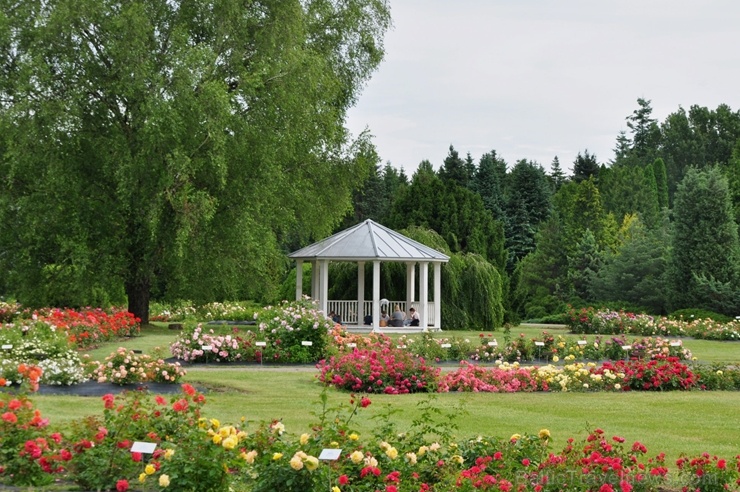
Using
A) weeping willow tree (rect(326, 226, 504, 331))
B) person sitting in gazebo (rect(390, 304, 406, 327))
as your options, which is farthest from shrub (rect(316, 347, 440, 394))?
weeping willow tree (rect(326, 226, 504, 331))

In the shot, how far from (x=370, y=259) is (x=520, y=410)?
1540cm

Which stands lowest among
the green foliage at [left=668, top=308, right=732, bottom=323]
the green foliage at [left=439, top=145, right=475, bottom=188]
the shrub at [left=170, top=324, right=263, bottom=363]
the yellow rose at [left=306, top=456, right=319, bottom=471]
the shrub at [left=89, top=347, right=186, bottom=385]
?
the yellow rose at [left=306, top=456, right=319, bottom=471]

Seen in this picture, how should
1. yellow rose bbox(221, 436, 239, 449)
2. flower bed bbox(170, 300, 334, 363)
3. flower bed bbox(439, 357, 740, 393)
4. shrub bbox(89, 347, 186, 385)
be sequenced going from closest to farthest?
1. yellow rose bbox(221, 436, 239, 449)
2. shrub bbox(89, 347, 186, 385)
3. flower bed bbox(439, 357, 740, 393)
4. flower bed bbox(170, 300, 334, 363)

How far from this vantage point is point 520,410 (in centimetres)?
1018

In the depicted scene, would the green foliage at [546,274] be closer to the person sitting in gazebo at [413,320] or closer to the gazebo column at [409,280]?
the gazebo column at [409,280]

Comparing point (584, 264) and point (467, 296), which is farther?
point (584, 264)

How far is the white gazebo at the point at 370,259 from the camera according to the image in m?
25.7

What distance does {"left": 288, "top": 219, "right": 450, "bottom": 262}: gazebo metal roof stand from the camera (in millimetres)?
25688

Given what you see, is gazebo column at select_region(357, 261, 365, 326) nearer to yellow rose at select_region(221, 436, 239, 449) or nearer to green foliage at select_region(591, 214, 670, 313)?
green foliage at select_region(591, 214, 670, 313)

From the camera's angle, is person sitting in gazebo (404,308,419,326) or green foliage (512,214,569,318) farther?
green foliage (512,214,569,318)

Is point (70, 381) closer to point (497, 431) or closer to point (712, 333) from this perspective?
point (497, 431)

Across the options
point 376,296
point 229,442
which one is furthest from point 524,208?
point 229,442

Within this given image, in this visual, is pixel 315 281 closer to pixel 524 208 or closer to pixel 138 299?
pixel 138 299

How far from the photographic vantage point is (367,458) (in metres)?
5.51
